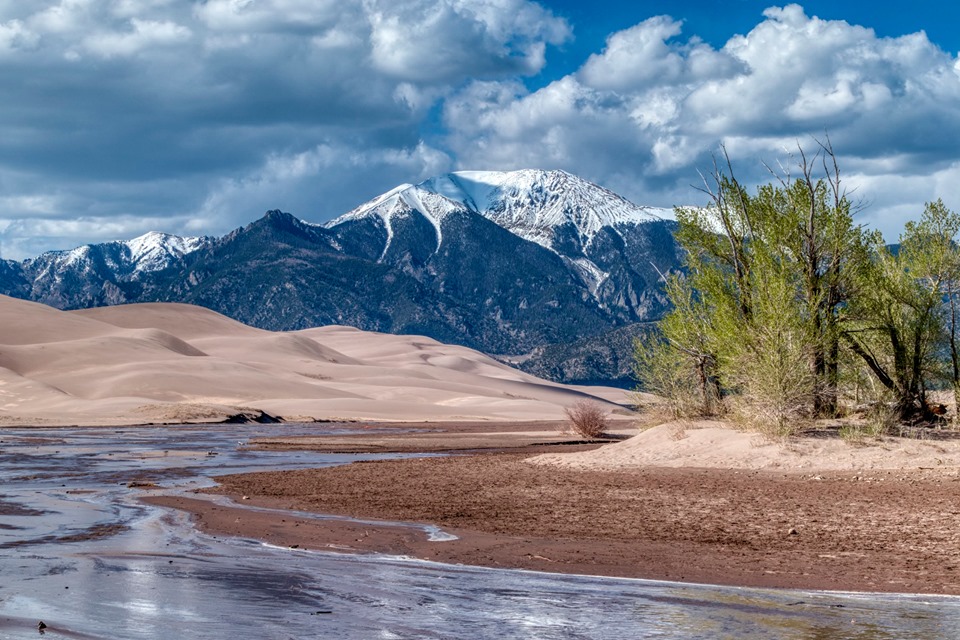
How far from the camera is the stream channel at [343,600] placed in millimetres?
Answer: 10281

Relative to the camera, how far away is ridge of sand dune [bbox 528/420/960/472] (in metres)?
28.1

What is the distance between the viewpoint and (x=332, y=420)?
95.4m

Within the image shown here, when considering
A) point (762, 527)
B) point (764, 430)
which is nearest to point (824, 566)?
point (762, 527)

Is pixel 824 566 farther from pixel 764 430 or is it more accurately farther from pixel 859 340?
pixel 859 340

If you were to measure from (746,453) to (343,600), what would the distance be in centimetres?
2038

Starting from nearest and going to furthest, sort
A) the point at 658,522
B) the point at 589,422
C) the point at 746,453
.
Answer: the point at 658,522, the point at 746,453, the point at 589,422

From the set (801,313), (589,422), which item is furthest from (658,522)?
(589,422)

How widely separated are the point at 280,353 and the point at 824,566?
186 m

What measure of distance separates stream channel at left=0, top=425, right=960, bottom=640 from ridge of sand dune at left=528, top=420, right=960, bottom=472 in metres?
14.9

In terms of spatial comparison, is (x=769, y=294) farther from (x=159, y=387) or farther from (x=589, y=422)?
(x=159, y=387)

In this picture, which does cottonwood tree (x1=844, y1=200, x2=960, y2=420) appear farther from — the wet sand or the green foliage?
the wet sand

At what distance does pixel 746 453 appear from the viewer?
3016cm

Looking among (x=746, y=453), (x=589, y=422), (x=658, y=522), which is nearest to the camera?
(x=658, y=522)

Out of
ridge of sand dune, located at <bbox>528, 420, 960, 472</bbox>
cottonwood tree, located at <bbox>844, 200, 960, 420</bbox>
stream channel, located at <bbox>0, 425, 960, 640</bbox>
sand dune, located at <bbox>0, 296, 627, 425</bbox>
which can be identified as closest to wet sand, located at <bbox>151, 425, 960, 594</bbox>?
stream channel, located at <bbox>0, 425, 960, 640</bbox>
